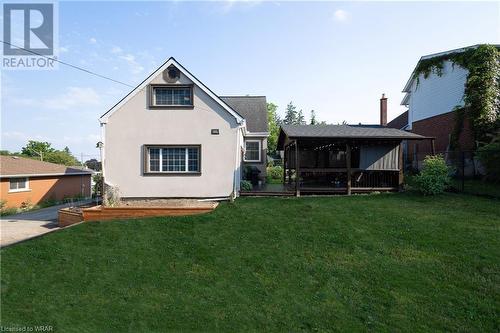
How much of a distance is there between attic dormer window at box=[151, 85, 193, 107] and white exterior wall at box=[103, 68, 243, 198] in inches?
12.9

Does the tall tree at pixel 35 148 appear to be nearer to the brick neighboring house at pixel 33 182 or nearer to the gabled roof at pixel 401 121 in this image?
the brick neighboring house at pixel 33 182

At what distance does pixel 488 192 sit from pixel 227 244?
11594mm

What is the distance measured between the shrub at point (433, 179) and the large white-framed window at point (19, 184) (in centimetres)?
2747

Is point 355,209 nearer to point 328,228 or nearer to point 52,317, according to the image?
point 328,228

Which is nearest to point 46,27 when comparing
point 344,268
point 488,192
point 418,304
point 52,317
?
point 52,317

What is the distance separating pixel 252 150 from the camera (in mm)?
20094

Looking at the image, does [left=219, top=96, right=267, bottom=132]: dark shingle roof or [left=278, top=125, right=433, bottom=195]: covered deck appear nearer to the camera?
[left=278, top=125, right=433, bottom=195]: covered deck

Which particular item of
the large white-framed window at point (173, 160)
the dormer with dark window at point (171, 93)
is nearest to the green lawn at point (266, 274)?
the large white-framed window at point (173, 160)

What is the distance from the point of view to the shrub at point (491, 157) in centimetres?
1246

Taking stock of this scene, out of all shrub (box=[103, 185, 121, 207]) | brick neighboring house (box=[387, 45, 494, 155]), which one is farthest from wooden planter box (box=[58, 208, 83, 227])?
brick neighboring house (box=[387, 45, 494, 155])

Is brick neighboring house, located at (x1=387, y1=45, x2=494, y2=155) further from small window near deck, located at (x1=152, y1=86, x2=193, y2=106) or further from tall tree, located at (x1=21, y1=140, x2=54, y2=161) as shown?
tall tree, located at (x1=21, y1=140, x2=54, y2=161)

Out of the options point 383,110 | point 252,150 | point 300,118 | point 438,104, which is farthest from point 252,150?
point 300,118

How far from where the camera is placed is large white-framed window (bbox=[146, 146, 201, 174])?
43.3 feet

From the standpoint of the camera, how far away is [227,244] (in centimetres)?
834
